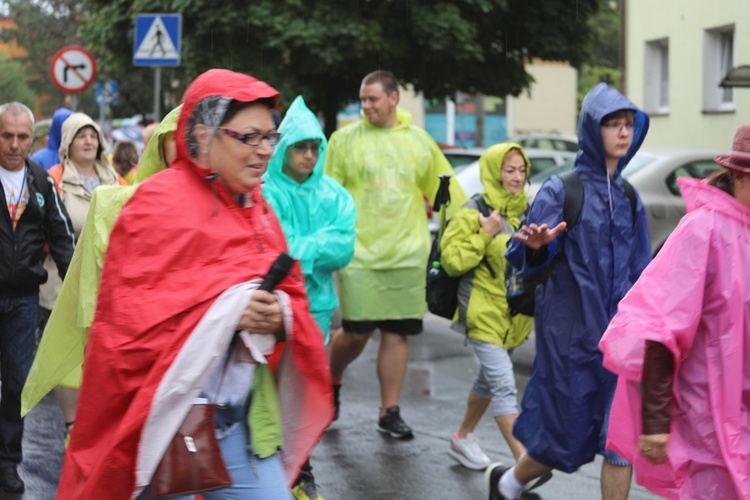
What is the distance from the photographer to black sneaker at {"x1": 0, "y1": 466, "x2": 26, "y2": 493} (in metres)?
6.23

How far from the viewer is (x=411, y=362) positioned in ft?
33.0

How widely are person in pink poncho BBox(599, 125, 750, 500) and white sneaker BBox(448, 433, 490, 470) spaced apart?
118 inches

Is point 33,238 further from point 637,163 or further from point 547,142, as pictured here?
point 547,142

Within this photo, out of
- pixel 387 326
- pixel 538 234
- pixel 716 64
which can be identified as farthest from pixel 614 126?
pixel 716 64

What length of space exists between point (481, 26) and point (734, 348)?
21964 mm

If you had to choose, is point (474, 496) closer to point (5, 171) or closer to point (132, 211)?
point (5, 171)

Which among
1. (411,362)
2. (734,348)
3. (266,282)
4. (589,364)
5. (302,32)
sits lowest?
(411,362)

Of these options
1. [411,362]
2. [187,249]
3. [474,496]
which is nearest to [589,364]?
[474,496]

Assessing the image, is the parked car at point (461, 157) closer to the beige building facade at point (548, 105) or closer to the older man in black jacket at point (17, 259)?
the older man in black jacket at point (17, 259)

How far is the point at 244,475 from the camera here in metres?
3.45

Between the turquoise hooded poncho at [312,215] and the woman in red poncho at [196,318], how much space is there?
8.39ft

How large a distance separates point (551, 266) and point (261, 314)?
7.24 feet

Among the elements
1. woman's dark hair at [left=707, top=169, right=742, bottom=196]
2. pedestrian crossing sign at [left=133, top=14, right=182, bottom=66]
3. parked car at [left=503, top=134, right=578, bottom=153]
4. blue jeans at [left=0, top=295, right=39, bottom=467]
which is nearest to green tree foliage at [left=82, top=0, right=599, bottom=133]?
parked car at [left=503, top=134, right=578, bottom=153]

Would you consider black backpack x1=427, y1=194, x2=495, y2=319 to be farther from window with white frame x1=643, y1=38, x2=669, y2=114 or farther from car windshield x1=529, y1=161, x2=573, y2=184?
window with white frame x1=643, y1=38, x2=669, y2=114
